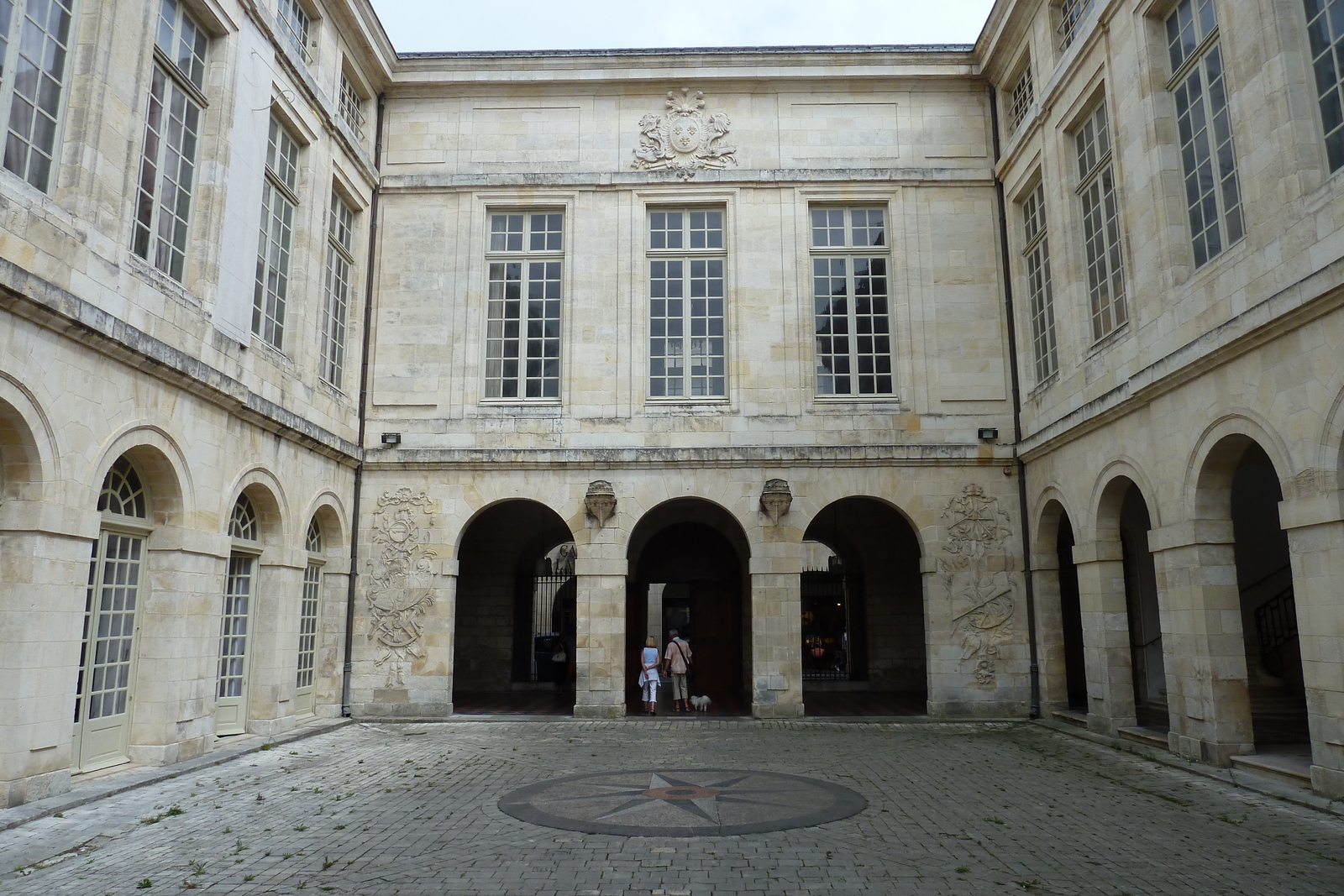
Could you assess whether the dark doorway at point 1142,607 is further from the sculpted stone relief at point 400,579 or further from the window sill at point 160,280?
the window sill at point 160,280

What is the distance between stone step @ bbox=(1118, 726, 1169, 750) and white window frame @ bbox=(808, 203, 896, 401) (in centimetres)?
522

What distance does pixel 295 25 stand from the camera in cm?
1200

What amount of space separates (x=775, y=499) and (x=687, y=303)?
3177 millimetres

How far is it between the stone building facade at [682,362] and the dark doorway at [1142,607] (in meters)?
0.07

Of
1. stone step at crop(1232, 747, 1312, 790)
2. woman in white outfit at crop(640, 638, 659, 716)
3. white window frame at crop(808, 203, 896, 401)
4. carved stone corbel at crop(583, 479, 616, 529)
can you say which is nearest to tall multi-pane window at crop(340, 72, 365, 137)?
carved stone corbel at crop(583, 479, 616, 529)

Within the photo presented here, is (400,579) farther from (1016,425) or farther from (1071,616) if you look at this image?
(1071,616)

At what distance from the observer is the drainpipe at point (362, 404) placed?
1289 centimetres

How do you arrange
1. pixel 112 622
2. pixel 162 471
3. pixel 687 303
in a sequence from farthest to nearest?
pixel 687 303, pixel 162 471, pixel 112 622

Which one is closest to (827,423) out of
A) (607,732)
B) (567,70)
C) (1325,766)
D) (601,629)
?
(601,629)

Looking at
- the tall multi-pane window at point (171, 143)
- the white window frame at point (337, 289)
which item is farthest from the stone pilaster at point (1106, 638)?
the tall multi-pane window at point (171, 143)

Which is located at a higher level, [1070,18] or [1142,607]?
[1070,18]

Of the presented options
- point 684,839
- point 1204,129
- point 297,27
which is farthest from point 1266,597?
point 297,27

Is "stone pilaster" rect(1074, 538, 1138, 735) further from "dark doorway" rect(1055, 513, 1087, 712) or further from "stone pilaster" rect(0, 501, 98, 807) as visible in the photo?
"stone pilaster" rect(0, 501, 98, 807)

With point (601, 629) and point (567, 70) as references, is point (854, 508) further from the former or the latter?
point (567, 70)
